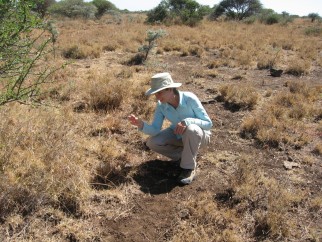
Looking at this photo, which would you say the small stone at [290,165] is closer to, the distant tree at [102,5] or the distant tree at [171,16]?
the distant tree at [171,16]

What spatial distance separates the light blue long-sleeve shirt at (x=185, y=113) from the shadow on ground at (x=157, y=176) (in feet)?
1.44

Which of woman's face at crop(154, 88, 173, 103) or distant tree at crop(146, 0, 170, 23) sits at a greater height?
distant tree at crop(146, 0, 170, 23)

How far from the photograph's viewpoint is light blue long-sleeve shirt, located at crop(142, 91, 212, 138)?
372 centimetres

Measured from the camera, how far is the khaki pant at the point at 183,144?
12.1 feet

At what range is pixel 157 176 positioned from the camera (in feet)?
13.1

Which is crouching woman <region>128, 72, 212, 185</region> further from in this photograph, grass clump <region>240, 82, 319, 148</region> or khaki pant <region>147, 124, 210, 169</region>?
grass clump <region>240, 82, 319, 148</region>

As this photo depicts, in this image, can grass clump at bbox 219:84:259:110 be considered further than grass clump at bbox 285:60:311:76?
No

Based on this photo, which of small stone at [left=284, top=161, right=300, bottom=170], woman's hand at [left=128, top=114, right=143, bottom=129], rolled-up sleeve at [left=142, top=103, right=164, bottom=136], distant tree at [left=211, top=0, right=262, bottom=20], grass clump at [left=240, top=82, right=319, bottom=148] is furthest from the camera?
distant tree at [left=211, top=0, right=262, bottom=20]

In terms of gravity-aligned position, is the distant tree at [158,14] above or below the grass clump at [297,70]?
above

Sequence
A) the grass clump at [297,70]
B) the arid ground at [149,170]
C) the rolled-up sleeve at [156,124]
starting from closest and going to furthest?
the arid ground at [149,170] → the rolled-up sleeve at [156,124] → the grass clump at [297,70]

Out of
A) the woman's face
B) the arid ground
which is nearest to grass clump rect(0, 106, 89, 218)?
the arid ground

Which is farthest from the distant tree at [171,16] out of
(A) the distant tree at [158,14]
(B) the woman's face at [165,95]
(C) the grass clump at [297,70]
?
(B) the woman's face at [165,95]

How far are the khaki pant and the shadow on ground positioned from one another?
15 cm

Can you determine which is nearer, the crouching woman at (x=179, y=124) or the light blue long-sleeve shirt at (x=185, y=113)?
the crouching woman at (x=179, y=124)
